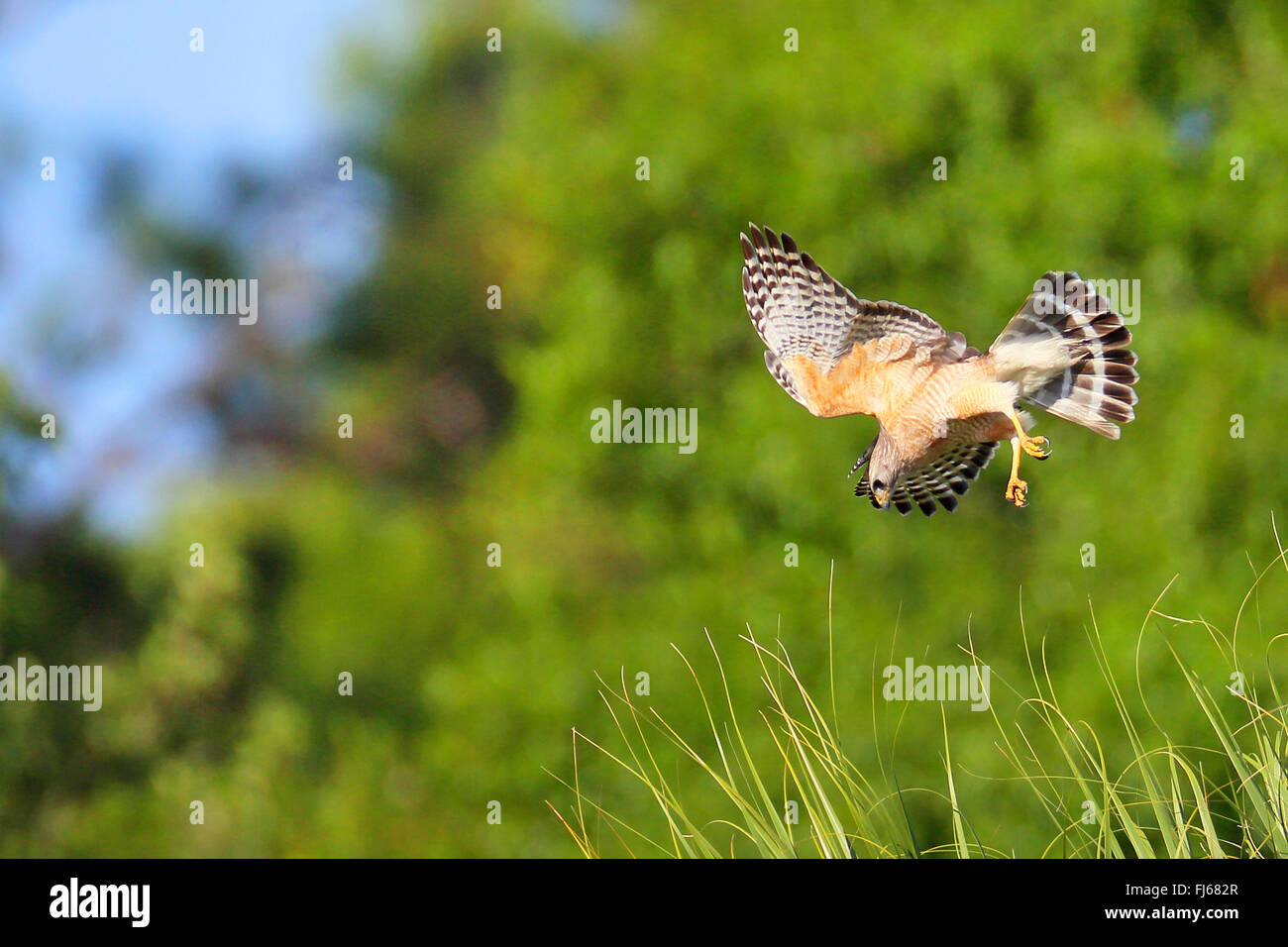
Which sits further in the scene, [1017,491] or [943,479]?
[943,479]

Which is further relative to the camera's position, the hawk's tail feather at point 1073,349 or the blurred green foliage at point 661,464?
Answer: the blurred green foliage at point 661,464

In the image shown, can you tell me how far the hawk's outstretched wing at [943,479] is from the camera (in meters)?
3.41

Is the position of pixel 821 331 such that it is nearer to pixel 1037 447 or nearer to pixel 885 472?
pixel 885 472

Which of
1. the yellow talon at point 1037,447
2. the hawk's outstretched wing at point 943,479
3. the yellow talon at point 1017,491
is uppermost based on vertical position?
the hawk's outstretched wing at point 943,479

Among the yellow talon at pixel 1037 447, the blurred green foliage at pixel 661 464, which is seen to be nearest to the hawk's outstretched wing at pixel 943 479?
the yellow talon at pixel 1037 447

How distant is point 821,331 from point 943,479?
0.47m

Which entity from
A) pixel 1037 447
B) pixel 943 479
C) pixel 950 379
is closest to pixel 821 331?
pixel 943 479

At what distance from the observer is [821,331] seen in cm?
364

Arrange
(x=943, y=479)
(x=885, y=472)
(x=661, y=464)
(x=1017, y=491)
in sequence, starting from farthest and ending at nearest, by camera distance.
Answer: (x=661, y=464), (x=943, y=479), (x=885, y=472), (x=1017, y=491)

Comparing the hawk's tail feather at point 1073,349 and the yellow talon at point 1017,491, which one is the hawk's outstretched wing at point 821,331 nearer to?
the hawk's tail feather at point 1073,349

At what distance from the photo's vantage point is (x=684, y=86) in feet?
45.0

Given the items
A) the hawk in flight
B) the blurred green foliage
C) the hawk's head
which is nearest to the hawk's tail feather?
the hawk in flight

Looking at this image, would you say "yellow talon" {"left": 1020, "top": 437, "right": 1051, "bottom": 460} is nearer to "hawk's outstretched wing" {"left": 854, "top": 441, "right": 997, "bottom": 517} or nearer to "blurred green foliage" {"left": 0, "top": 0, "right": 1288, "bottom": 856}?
"hawk's outstretched wing" {"left": 854, "top": 441, "right": 997, "bottom": 517}
